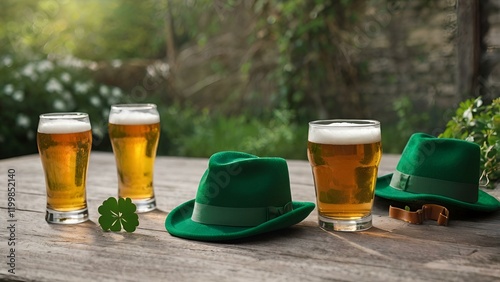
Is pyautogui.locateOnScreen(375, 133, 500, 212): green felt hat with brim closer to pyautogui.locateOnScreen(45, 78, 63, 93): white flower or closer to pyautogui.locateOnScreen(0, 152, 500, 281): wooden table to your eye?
pyautogui.locateOnScreen(0, 152, 500, 281): wooden table

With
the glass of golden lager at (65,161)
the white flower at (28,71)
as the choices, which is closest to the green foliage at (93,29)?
the white flower at (28,71)

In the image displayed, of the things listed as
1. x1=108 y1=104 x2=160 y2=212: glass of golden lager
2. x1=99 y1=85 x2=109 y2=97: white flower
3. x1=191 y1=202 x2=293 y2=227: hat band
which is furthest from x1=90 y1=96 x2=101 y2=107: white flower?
x1=191 y1=202 x2=293 y2=227: hat band

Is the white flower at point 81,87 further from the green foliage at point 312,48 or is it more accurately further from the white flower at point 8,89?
the green foliage at point 312,48

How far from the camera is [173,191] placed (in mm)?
Result: 1880

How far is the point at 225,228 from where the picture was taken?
4.37 feet

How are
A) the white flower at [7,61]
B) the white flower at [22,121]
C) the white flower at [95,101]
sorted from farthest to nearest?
the white flower at [95,101], the white flower at [7,61], the white flower at [22,121]

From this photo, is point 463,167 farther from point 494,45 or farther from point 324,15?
point 324,15

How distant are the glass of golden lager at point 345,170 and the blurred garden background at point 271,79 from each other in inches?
137

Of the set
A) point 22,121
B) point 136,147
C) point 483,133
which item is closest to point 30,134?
point 22,121

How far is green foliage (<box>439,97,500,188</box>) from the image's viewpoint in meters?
1.83

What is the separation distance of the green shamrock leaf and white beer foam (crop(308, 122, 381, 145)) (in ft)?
1.47

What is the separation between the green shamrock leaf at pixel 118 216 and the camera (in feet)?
4.60

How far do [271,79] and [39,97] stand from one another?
209cm

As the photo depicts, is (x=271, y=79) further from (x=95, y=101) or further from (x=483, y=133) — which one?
(x=483, y=133)
